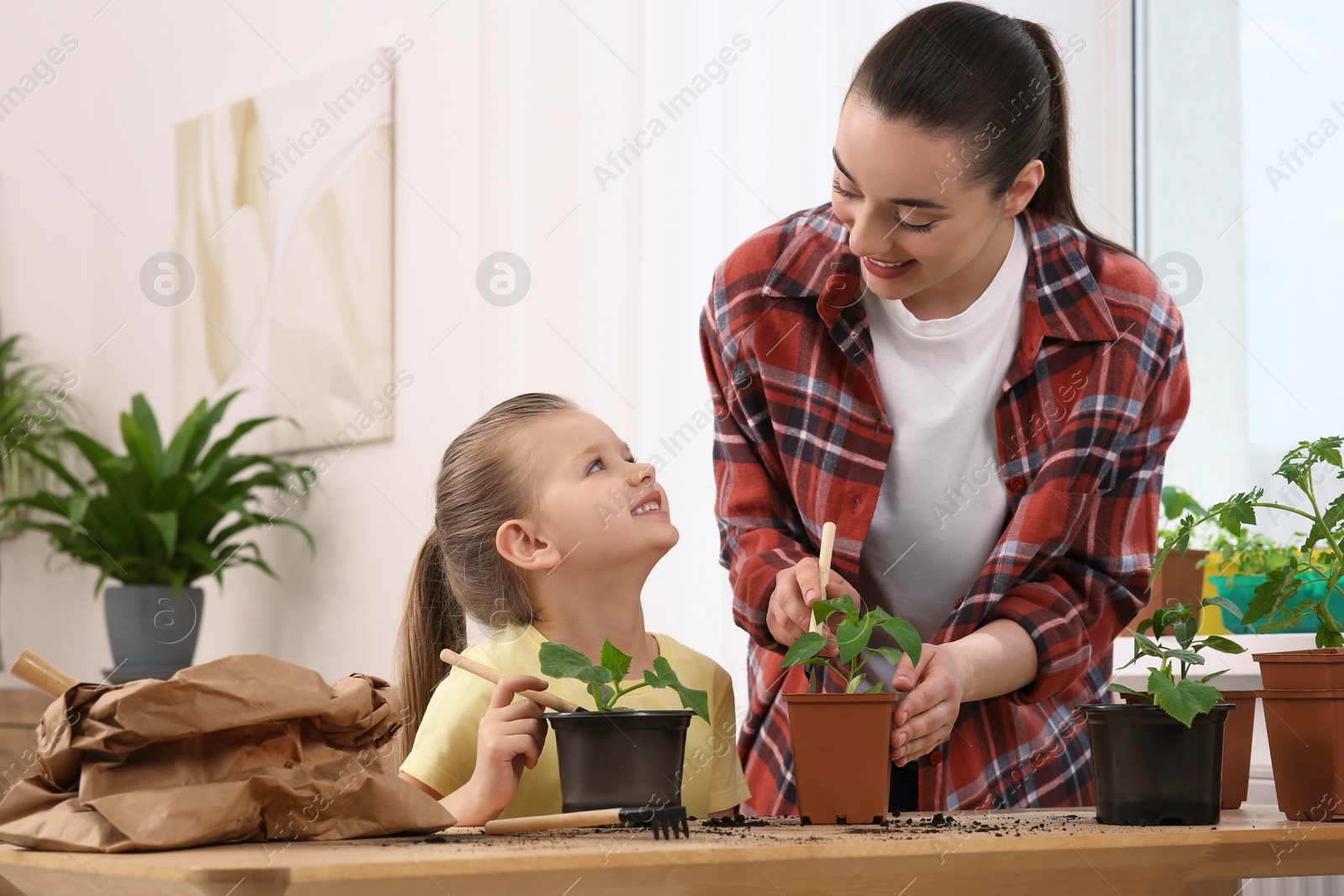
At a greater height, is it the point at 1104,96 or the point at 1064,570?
the point at 1104,96

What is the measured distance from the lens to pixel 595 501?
48.0 inches

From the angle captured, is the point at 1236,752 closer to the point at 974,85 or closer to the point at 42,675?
the point at 974,85

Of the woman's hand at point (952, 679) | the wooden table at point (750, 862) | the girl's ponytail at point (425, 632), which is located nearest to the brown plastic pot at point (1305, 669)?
the wooden table at point (750, 862)

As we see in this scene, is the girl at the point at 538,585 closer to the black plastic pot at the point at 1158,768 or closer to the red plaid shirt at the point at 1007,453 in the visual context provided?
the red plaid shirt at the point at 1007,453

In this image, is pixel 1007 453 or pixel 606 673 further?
pixel 1007 453

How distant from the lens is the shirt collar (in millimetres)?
1294

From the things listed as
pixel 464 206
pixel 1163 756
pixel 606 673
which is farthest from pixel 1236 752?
pixel 464 206

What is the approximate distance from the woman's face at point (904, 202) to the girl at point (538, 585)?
1.00 feet

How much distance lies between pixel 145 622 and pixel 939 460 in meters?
2.35

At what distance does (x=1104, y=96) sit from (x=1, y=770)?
2.93m

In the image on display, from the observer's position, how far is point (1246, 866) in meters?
0.81

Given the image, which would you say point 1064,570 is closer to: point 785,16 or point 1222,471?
point 1222,471

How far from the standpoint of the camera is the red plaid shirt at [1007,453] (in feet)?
4.10

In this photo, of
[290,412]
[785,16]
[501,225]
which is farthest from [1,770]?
[785,16]
